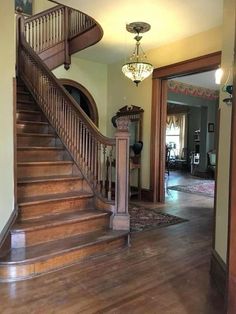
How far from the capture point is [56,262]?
8.56 ft

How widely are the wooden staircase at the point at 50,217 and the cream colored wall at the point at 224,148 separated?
3.77 feet

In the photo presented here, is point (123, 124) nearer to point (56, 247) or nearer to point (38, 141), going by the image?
point (56, 247)

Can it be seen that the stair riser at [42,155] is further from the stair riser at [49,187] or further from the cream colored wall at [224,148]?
the cream colored wall at [224,148]

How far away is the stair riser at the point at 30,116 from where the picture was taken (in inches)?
184

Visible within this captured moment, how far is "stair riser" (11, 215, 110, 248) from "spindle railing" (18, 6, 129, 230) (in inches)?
7.1

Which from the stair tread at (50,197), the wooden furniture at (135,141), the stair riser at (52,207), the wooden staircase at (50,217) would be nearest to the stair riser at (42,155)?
the wooden staircase at (50,217)

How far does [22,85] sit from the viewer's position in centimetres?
514

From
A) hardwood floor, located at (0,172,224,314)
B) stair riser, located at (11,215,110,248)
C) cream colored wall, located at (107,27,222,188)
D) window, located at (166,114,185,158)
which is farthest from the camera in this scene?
window, located at (166,114,185,158)

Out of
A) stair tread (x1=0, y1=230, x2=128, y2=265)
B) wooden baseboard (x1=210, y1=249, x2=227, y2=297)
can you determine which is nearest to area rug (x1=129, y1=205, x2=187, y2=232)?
stair tread (x1=0, y1=230, x2=128, y2=265)

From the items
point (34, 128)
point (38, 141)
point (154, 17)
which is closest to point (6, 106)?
point (38, 141)

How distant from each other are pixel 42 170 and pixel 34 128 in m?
1.10

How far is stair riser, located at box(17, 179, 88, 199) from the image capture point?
3.29m

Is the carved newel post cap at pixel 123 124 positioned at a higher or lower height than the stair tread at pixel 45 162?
higher

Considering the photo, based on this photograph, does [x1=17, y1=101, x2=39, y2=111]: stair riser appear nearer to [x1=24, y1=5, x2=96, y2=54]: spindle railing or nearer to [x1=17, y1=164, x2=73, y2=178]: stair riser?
[x1=24, y1=5, x2=96, y2=54]: spindle railing
